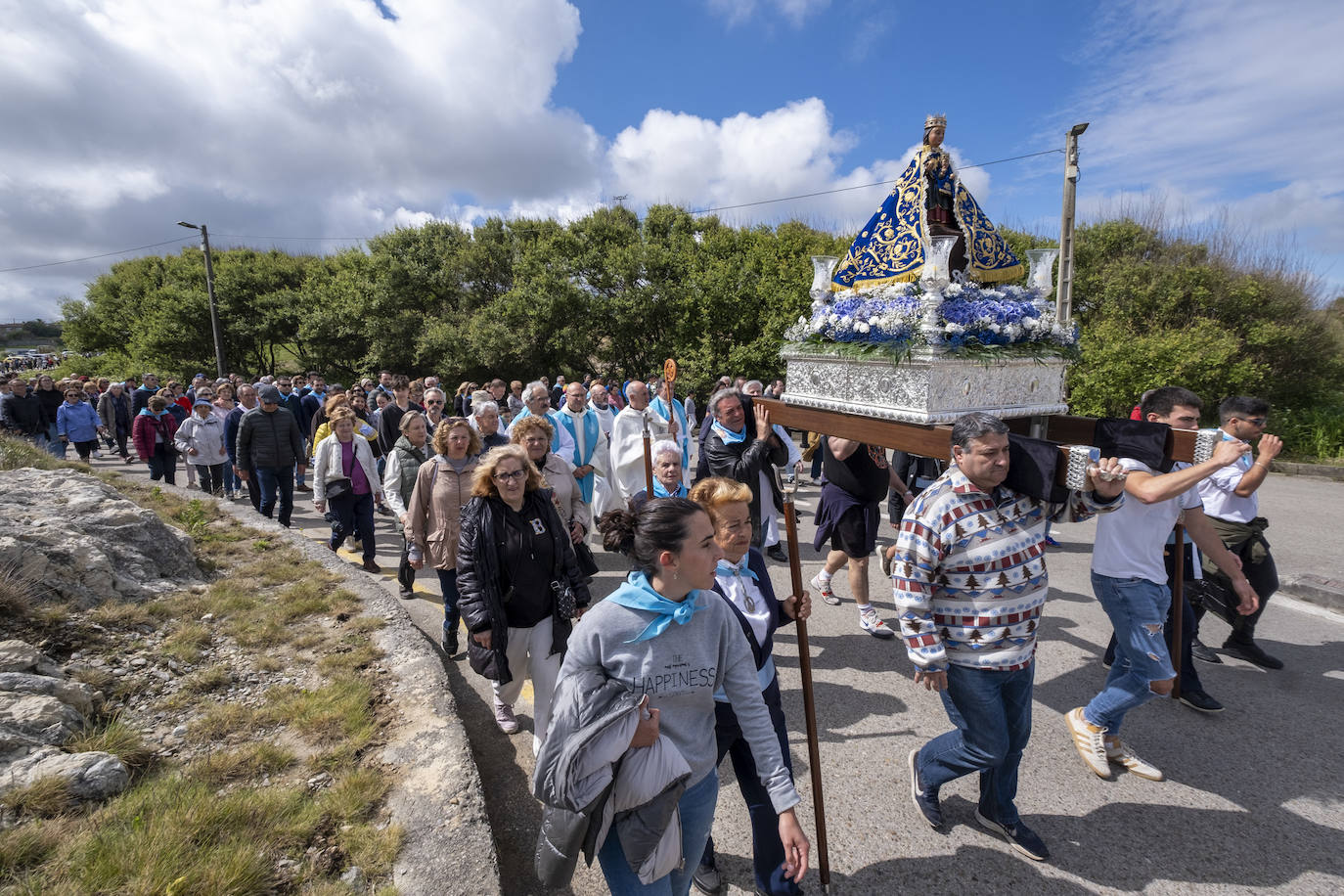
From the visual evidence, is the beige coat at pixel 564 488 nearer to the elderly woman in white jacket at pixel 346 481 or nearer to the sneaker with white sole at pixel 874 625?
the sneaker with white sole at pixel 874 625

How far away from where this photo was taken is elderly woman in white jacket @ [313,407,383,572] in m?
6.24

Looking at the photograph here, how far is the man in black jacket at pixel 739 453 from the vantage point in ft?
16.5

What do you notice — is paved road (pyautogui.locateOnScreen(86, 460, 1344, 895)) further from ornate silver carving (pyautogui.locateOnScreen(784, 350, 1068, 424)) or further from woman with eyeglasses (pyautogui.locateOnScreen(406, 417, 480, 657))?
ornate silver carving (pyautogui.locateOnScreen(784, 350, 1068, 424))

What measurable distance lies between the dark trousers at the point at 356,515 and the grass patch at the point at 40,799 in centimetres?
393

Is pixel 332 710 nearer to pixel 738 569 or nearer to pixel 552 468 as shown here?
pixel 552 468

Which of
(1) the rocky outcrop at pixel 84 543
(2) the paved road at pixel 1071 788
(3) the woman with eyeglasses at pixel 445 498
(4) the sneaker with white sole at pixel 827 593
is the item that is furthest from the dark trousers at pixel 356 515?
(4) the sneaker with white sole at pixel 827 593

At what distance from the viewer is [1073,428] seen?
3.34 m

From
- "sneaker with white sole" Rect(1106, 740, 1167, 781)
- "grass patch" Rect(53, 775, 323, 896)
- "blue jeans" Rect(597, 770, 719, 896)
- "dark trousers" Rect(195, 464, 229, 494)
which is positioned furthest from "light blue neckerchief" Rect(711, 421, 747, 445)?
"dark trousers" Rect(195, 464, 229, 494)

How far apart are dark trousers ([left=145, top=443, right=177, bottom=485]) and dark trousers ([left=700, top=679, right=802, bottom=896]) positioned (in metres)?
11.4

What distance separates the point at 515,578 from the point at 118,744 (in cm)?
199

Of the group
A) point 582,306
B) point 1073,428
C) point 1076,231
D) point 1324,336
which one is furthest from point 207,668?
point 1076,231

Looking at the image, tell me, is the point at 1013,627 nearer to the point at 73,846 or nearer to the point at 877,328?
the point at 877,328

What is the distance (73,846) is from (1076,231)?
81.7ft

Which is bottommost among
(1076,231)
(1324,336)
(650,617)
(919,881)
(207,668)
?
(919,881)
